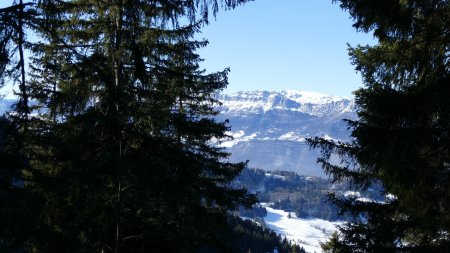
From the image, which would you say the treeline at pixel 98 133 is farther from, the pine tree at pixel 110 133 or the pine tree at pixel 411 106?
the pine tree at pixel 411 106

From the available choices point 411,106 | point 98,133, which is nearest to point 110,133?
point 98,133

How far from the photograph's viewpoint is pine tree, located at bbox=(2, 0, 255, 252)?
6.77 metres

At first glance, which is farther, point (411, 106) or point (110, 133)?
point (110, 133)

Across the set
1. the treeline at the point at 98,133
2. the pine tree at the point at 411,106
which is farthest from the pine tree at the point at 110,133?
the pine tree at the point at 411,106

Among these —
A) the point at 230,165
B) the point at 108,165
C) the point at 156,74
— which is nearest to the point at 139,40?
the point at 156,74

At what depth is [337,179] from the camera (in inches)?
381

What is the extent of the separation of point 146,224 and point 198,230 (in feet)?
10.7

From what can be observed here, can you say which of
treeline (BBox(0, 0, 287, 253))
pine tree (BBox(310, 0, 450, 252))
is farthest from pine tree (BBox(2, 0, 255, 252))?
pine tree (BBox(310, 0, 450, 252))

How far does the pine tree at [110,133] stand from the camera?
6766 millimetres

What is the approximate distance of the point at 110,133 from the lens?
963 centimetres

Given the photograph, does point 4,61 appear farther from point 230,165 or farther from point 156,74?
point 230,165

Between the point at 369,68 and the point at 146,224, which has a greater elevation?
the point at 369,68

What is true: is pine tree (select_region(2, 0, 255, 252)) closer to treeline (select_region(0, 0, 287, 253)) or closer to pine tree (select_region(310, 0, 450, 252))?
treeline (select_region(0, 0, 287, 253))

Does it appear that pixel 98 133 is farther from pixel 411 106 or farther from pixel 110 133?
pixel 411 106
